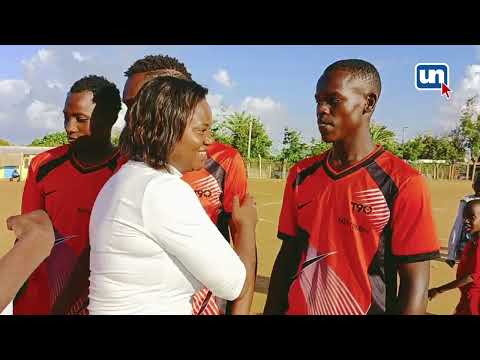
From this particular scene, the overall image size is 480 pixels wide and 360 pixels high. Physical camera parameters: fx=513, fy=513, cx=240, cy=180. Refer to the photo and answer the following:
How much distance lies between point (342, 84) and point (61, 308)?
197 cm

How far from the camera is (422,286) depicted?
7.72ft

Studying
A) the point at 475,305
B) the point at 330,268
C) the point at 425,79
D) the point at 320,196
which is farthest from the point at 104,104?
the point at 475,305

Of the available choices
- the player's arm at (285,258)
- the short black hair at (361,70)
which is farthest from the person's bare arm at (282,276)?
the short black hair at (361,70)

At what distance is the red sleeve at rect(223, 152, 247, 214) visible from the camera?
2.61 meters

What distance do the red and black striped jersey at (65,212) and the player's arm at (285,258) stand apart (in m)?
0.93

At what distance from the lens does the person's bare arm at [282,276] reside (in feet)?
8.57

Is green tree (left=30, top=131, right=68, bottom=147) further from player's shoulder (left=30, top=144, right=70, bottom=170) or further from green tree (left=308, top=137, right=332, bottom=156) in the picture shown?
green tree (left=308, top=137, right=332, bottom=156)

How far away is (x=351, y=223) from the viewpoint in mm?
2498

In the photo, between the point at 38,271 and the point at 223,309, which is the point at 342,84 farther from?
the point at 38,271

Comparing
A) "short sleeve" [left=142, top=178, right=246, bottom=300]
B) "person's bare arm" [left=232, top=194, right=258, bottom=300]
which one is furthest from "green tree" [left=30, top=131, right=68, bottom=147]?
"short sleeve" [left=142, top=178, right=246, bottom=300]

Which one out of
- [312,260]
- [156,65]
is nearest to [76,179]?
[156,65]

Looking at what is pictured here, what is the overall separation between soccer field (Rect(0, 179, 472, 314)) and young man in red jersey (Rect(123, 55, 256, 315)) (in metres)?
0.20

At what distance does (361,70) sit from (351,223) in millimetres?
753
